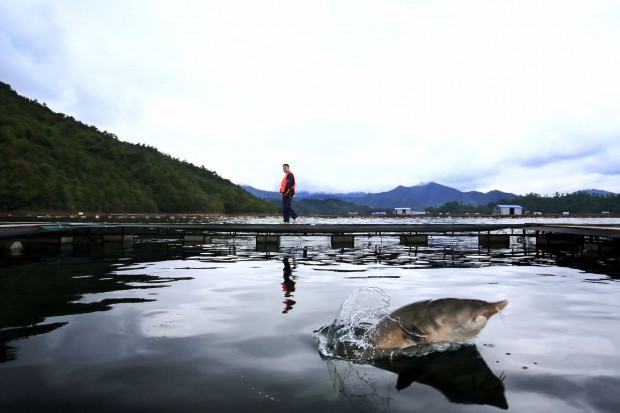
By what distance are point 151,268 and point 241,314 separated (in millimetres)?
7145

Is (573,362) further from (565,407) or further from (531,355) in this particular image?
(565,407)

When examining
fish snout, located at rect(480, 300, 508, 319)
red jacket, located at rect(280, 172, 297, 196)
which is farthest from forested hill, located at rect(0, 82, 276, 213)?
fish snout, located at rect(480, 300, 508, 319)

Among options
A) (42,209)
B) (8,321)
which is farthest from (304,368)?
(42,209)

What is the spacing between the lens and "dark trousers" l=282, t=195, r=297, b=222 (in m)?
21.6

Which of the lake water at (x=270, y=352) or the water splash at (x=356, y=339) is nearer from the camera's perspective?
the lake water at (x=270, y=352)

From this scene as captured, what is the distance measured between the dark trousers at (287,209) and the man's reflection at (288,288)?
24.7 feet

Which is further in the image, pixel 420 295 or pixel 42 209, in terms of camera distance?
pixel 42 209

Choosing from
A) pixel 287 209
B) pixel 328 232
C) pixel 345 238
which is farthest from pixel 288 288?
pixel 345 238

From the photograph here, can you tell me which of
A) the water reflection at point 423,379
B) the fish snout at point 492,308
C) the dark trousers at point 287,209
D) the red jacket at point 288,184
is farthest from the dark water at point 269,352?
the dark trousers at point 287,209

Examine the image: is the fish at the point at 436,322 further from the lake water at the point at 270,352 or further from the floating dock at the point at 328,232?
the floating dock at the point at 328,232

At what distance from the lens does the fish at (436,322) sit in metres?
4.65

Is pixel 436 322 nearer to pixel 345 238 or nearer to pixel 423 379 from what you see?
pixel 423 379

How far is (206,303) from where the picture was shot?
7.99 m

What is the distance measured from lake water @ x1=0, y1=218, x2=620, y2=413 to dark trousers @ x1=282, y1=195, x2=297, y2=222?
36.1ft
